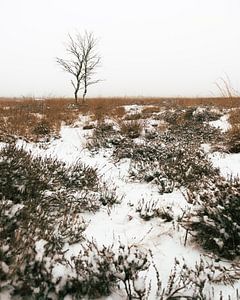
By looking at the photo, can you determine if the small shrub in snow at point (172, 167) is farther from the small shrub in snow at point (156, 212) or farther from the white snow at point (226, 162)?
the small shrub in snow at point (156, 212)

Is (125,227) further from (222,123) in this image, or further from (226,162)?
(222,123)

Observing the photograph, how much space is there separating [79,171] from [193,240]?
7.76 feet

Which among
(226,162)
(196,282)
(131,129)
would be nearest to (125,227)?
(196,282)

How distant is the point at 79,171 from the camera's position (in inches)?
197

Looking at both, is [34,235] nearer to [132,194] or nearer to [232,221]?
[232,221]

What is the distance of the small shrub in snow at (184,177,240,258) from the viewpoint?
2.91m

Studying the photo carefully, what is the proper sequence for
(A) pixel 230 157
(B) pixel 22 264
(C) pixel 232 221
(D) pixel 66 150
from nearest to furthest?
(B) pixel 22 264, (C) pixel 232 221, (A) pixel 230 157, (D) pixel 66 150

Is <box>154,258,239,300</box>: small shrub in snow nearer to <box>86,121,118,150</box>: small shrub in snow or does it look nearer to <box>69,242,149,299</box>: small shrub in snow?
<box>69,242,149,299</box>: small shrub in snow

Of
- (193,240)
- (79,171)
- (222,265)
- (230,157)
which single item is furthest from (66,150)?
(222,265)

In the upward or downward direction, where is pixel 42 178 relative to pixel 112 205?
upward

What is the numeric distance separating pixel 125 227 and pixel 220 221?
1.08 metres

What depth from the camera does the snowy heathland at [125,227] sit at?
7.48 feet

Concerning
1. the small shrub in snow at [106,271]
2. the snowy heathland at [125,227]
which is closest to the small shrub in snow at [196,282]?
the snowy heathland at [125,227]

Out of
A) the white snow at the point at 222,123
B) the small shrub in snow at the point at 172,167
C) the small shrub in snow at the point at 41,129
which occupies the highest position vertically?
the white snow at the point at 222,123
